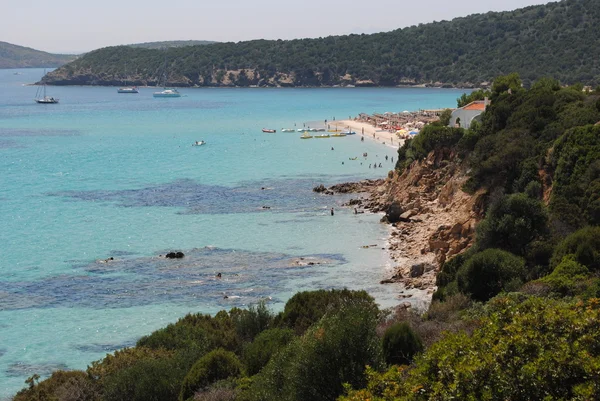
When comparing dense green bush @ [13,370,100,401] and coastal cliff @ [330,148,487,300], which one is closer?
dense green bush @ [13,370,100,401]

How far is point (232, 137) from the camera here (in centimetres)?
8831

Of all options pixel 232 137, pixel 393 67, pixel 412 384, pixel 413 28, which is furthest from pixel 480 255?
pixel 413 28

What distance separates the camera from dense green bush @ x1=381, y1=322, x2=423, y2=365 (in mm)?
16562

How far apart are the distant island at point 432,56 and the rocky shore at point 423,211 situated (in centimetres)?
9428

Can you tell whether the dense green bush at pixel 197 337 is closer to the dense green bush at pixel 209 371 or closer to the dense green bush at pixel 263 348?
the dense green bush at pixel 263 348

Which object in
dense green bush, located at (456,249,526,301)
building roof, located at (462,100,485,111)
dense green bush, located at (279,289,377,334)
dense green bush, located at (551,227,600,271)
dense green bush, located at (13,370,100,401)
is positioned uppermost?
building roof, located at (462,100,485,111)

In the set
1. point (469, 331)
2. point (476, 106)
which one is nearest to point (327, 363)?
→ point (469, 331)

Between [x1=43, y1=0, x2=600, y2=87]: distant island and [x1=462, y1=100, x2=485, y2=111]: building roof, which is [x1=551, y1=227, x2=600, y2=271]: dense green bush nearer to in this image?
[x1=462, y1=100, x2=485, y2=111]: building roof

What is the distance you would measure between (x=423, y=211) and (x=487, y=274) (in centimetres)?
1620

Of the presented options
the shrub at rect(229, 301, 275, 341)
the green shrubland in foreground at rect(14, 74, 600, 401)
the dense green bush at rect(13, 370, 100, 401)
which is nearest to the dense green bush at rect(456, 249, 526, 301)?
the green shrubland in foreground at rect(14, 74, 600, 401)

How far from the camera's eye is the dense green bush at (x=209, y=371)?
53.9ft

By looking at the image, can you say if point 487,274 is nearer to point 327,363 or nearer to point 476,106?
point 327,363

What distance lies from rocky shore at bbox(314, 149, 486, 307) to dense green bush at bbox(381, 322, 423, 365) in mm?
8667

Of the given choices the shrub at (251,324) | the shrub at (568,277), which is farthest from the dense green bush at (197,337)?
the shrub at (568,277)
